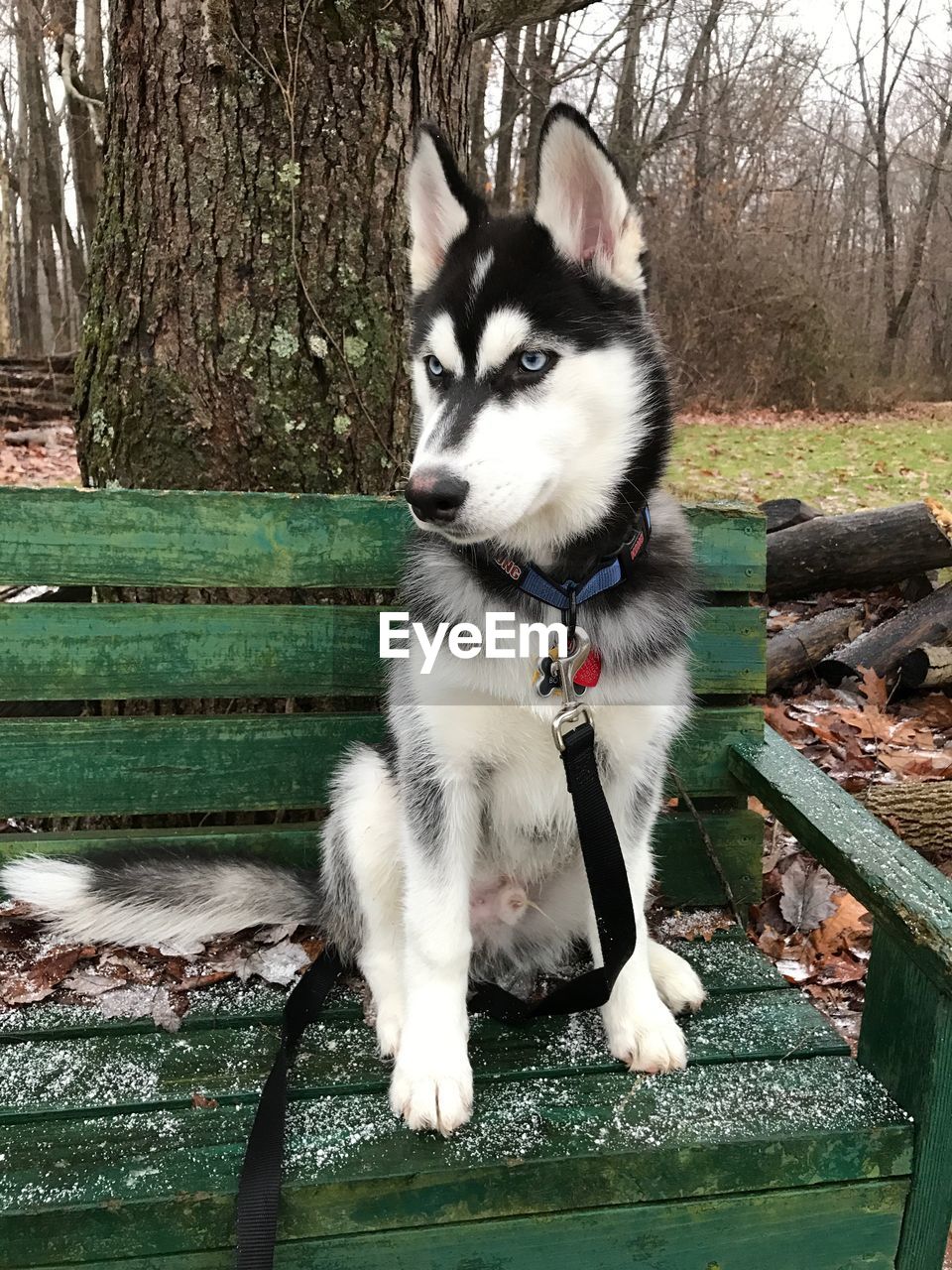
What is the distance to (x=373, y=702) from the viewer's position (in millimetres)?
2387

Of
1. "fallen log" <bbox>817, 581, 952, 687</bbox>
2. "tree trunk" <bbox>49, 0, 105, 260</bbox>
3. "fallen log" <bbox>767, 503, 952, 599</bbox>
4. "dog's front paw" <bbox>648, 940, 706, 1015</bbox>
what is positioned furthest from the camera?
"tree trunk" <bbox>49, 0, 105, 260</bbox>

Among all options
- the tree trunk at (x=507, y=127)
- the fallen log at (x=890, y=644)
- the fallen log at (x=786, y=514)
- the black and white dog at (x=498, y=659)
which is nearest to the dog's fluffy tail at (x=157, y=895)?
the black and white dog at (x=498, y=659)

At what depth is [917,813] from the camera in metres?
3.05

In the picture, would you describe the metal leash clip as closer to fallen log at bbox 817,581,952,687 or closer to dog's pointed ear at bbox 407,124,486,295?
dog's pointed ear at bbox 407,124,486,295

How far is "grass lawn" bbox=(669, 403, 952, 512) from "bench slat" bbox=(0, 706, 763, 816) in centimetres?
512

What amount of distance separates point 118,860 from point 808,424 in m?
17.2

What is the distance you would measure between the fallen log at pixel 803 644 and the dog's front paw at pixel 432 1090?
9.21ft

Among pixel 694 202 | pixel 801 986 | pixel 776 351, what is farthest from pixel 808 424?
pixel 801 986

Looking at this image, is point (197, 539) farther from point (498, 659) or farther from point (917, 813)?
point (917, 813)

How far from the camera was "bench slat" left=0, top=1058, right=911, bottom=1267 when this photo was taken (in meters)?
1.40

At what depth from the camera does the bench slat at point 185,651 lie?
2133mm

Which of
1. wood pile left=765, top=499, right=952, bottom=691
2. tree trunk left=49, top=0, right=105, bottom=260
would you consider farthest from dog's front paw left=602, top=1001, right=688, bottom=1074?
tree trunk left=49, top=0, right=105, bottom=260

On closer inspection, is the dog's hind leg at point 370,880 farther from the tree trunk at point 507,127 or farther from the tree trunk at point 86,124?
the tree trunk at point 507,127
